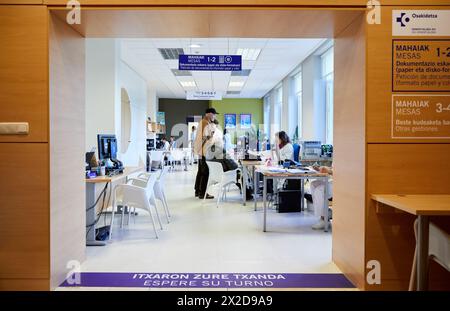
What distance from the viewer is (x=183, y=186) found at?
9.33 metres

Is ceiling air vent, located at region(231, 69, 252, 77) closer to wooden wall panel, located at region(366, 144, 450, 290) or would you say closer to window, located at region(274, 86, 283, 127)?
window, located at region(274, 86, 283, 127)

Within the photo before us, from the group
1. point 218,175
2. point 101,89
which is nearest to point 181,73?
point 101,89

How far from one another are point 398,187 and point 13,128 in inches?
115

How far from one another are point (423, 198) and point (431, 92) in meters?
0.82

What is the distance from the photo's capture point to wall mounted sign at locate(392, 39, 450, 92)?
2758mm

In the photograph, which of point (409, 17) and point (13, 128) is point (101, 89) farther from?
point (409, 17)

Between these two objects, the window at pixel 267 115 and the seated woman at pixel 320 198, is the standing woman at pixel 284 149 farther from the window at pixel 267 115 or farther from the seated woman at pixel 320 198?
the window at pixel 267 115

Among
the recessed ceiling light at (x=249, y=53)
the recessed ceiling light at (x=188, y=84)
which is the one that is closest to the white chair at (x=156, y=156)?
the recessed ceiling light at (x=188, y=84)

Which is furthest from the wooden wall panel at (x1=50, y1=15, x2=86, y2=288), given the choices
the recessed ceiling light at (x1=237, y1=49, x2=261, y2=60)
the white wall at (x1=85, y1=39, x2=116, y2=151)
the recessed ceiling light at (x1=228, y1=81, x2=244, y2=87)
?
the recessed ceiling light at (x1=228, y1=81, x2=244, y2=87)

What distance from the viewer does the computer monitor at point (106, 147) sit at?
184 inches

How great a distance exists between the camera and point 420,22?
9.04 feet

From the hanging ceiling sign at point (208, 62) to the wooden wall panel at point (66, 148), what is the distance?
4.32 meters

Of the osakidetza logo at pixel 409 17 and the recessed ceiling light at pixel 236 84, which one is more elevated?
the recessed ceiling light at pixel 236 84
